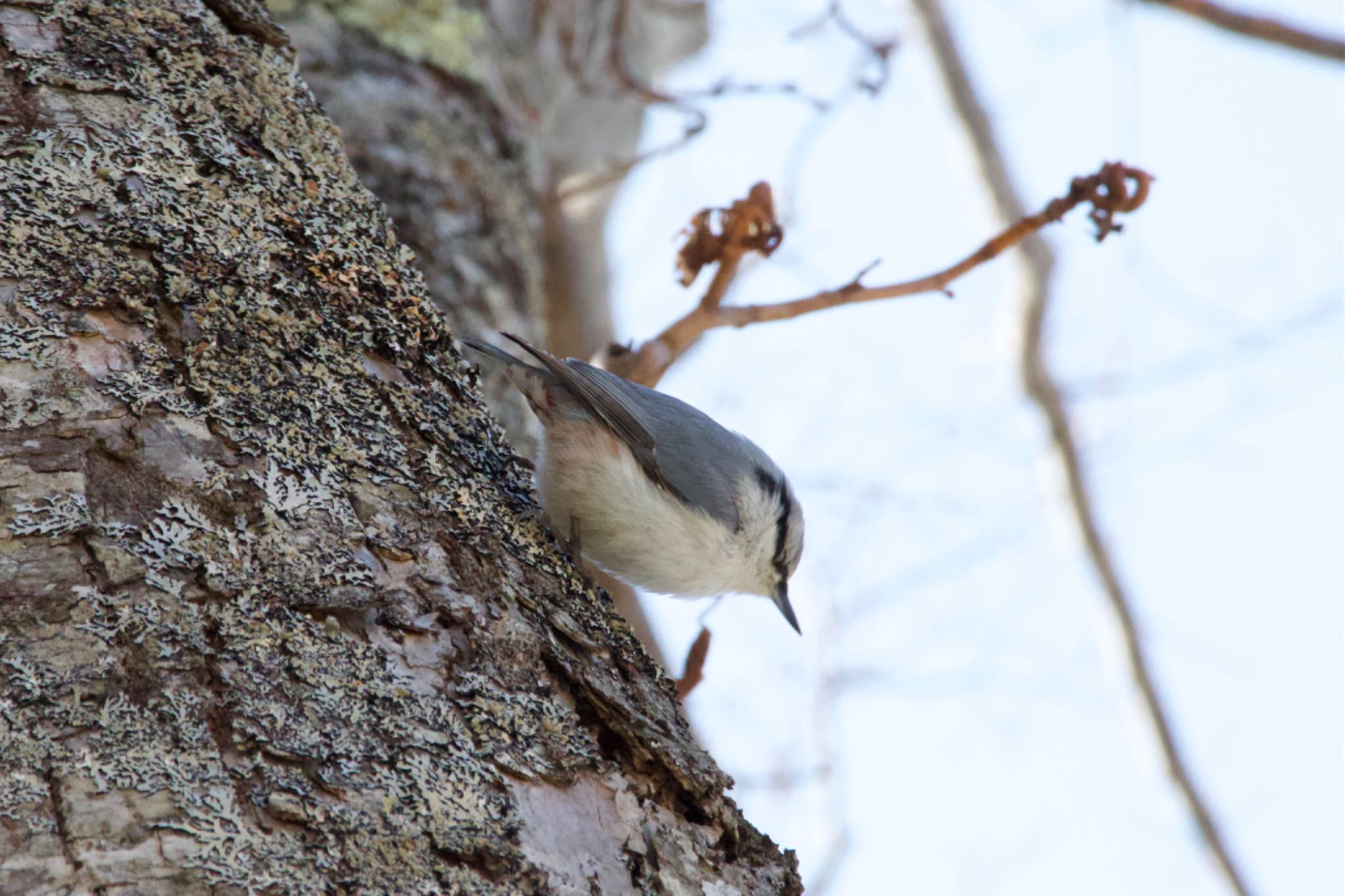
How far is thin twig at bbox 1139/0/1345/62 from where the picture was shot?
99.6 inches

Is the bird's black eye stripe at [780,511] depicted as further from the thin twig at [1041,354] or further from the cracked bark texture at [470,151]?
the thin twig at [1041,354]

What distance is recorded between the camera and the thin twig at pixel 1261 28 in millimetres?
2529

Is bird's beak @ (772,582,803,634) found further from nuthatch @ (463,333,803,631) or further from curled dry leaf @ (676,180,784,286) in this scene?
curled dry leaf @ (676,180,784,286)

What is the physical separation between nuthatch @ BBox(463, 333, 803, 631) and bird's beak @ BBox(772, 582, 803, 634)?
0.24 metres

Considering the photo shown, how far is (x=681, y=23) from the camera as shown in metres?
5.41

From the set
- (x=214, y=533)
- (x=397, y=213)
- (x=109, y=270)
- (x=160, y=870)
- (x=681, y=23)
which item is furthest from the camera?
(x=681, y=23)

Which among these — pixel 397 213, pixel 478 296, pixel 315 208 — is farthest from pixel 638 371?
pixel 315 208

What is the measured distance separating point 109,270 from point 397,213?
116 centimetres

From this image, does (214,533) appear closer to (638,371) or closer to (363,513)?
(363,513)

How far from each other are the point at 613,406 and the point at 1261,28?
5.99 feet

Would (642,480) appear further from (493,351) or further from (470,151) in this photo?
(470,151)

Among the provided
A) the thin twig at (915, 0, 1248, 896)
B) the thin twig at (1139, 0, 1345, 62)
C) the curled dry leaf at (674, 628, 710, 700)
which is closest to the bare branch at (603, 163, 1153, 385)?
the curled dry leaf at (674, 628, 710, 700)

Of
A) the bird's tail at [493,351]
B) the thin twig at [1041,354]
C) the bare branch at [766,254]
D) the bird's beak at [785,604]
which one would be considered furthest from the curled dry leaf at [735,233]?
the thin twig at [1041,354]

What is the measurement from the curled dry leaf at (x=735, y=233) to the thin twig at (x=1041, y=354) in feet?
7.00
